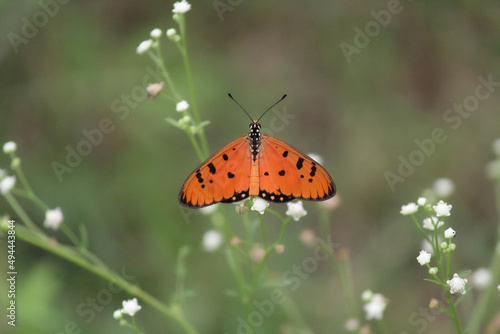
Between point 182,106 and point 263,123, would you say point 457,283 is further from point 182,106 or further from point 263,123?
point 263,123

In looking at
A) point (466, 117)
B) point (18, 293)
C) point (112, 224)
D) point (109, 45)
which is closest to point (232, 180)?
point (18, 293)

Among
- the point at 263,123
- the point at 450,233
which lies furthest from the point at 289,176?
the point at 263,123

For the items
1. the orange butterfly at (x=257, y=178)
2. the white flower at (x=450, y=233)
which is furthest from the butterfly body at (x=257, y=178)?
the white flower at (x=450, y=233)

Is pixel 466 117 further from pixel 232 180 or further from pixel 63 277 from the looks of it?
pixel 63 277

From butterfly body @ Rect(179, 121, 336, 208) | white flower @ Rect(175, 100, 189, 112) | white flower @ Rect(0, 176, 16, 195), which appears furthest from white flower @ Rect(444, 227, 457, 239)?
white flower @ Rect(0, 176, 16, 195)

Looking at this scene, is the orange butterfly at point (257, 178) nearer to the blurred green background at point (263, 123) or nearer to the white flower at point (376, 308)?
the white flower at point (376, 308)

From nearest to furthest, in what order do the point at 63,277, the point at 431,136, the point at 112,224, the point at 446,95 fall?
1. the point at 63,277
2. the point at 112,224
3. the point at 431,136
4. the point at 446,95
